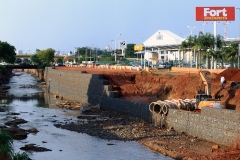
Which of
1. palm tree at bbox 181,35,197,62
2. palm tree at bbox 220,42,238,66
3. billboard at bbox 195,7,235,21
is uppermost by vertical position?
billboard at bbox 195,7,235,21

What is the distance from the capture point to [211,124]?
31328 millimetres

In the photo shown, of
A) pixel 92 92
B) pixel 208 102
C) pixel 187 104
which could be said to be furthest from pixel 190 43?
pixel 208 102

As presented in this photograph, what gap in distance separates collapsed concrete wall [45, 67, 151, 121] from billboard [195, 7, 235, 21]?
933 inches

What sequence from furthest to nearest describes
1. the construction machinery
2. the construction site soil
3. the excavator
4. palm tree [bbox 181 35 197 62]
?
palm tree [bbox 181 35 197 62]
the construction machinery
the excavator
the construction site soil

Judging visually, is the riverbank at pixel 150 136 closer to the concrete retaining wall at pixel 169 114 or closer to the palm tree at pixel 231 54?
the concrete retaining wall at pixel 169 114

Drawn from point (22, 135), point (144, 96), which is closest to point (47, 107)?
point (144, 96)

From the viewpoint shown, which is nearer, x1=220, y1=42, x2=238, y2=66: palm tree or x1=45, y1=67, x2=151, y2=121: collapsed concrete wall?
x1=45, y1=67, x2=151, y2=121: collapsed concrete wall

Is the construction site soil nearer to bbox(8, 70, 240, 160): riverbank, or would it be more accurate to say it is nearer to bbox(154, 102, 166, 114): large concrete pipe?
bbox(8, 70, 240, 160): riverbank

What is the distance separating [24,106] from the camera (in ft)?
201

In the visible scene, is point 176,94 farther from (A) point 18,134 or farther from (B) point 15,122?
(A) point 18,134

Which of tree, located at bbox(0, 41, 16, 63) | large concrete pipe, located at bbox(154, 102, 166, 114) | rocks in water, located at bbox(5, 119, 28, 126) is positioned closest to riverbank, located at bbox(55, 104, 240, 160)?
large concrete pipe, located at bbox(154, 102, 166, 114)

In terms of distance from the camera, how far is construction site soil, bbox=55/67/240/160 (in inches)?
1129

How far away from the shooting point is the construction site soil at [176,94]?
94.1 feet

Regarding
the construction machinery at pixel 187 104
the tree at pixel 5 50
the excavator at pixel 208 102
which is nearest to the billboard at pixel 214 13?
the construction machinery at pixel 187 104
